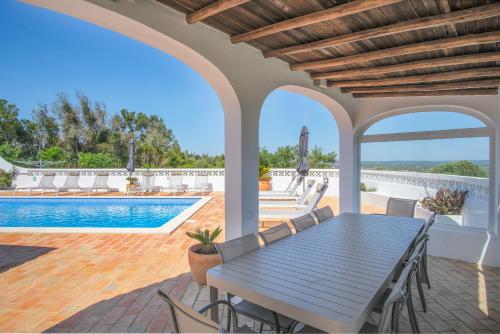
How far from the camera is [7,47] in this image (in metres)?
19.4

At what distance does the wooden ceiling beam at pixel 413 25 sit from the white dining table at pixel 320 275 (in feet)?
7.41

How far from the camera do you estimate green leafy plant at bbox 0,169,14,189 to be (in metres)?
13.9

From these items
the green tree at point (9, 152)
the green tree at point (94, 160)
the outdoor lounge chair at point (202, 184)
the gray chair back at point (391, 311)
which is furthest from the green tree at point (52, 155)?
the gray chair back at point (391, 311)

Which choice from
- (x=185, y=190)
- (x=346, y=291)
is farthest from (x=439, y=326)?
(x=185, y=190)

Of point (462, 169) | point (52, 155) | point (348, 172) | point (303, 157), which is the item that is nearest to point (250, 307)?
point (348, 172)

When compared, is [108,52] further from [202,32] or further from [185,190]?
[202,32]

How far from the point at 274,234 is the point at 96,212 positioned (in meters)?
8.96

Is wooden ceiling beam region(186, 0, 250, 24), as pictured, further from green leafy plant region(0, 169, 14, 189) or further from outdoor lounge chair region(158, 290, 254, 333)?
green leafy plant region(0, 169, 14, 189)

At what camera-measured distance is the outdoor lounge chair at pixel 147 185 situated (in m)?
13.4

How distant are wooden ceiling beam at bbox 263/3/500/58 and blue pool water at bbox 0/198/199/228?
6560 mm

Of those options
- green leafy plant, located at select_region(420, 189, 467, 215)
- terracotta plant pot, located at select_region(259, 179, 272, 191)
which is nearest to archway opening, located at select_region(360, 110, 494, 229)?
green leafy plant, located at select_region(420, 189, 467, 215)

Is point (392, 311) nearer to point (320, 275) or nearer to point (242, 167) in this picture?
point (320, 275)

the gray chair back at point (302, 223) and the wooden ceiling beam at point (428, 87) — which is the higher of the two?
the wooden ceiling beam at point (428, 87)

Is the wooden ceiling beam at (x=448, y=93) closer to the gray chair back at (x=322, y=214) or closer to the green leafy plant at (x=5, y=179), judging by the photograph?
the gray chair back at (x=322, y=214)
